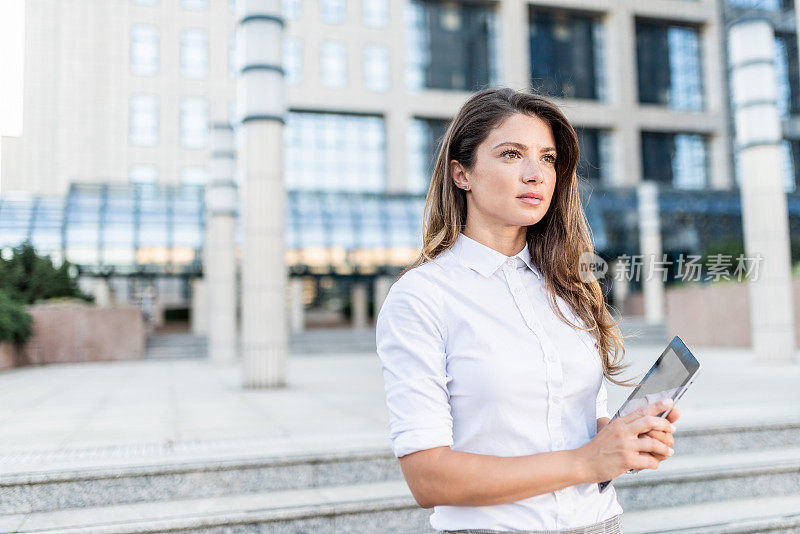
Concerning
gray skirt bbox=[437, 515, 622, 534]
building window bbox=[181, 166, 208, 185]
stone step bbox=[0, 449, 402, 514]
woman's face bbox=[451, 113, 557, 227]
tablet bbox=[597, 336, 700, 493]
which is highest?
building window bbox=[181, 166, 208, 185]

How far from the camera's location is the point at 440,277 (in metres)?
1.70

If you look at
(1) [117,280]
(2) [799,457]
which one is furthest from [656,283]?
(1) [117,280]

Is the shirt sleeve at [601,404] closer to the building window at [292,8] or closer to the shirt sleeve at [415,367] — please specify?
the shirt sleeve at [415,367]

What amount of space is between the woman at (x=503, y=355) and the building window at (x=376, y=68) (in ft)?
126

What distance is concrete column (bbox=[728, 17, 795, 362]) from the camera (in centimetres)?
1283

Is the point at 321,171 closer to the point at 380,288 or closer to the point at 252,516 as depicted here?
the point at 380,288

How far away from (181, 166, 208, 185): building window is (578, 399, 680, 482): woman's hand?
38083mm

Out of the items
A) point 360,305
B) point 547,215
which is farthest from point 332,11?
point 547,215

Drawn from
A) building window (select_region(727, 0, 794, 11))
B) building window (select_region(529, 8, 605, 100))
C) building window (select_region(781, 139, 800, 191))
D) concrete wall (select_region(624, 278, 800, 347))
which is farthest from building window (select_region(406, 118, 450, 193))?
building window (select_region(781, 139, 800, 191))

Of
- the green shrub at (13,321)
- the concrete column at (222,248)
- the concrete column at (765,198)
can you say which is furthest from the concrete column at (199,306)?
the concrete column at (765,198)

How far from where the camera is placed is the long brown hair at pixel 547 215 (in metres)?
1.78

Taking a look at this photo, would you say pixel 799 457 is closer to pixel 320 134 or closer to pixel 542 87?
pixel 542 87

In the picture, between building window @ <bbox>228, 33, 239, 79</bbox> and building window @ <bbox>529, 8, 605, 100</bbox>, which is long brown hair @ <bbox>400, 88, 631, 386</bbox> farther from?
Answer: building window @ <bbox>529, 8, 605, 100</bbox>

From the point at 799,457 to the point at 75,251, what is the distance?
29466mm
